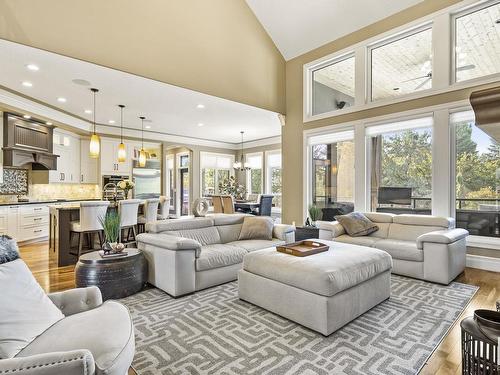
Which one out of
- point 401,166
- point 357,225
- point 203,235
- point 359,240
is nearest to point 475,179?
point 401,166

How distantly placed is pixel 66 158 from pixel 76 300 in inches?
274

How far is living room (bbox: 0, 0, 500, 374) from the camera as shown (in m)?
1.88

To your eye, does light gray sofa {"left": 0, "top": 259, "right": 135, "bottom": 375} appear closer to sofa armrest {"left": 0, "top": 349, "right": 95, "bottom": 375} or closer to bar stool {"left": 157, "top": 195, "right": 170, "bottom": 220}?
sofa armrest {"left": 0, "top": 349, "right": 95, "bottom": 375}

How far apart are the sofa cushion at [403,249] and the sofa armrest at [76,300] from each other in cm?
348

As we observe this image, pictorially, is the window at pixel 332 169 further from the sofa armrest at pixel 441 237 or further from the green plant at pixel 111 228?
the green plant at pixel 111 228

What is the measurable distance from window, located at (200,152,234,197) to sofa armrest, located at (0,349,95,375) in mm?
9225

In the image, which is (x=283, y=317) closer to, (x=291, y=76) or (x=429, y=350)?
(x=429, y=350)

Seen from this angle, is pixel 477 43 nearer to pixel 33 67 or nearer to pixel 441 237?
pixel 441 237

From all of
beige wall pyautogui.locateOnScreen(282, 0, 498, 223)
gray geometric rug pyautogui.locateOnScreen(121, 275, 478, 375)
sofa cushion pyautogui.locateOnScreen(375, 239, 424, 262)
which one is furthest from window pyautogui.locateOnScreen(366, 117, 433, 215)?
gray geometric rug pyautogui.locateOnScreen(121, 275, 478, 375)

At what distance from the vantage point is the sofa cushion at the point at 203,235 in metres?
3.76

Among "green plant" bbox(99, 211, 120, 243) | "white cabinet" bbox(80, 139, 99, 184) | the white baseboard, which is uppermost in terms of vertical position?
"white cabinet" bbox(80, 139, 99, 184)

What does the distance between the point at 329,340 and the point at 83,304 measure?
1.76m

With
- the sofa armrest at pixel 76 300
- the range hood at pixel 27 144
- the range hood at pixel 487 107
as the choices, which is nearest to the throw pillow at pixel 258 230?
the sofa armrest at pixel 76 300

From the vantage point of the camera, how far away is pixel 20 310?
1.44 meters
